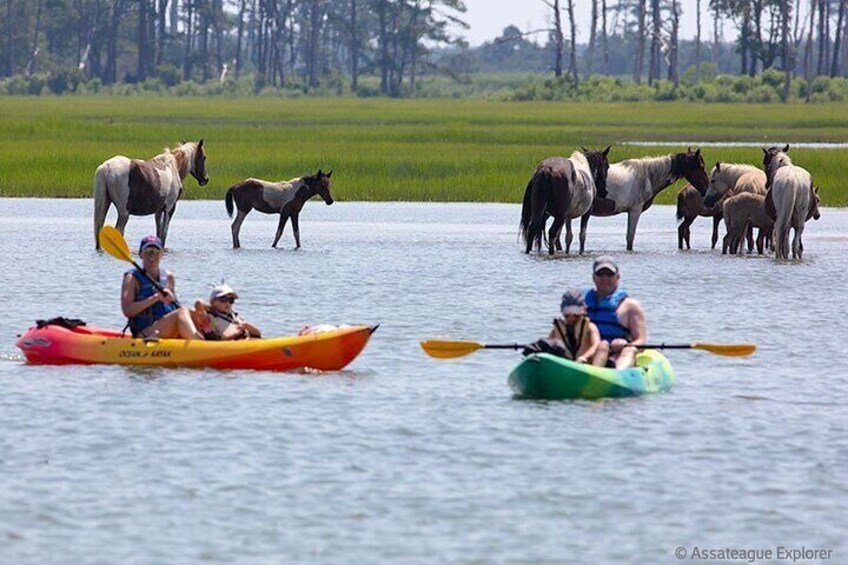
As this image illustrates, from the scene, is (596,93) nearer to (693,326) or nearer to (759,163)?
(759,163)

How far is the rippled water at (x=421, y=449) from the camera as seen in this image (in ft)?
35.8

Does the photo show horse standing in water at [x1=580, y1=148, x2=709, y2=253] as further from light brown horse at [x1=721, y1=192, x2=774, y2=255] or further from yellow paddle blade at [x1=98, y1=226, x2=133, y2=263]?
yellow paddle blade at [x1=98, y1=226, x2=133, y2=263]

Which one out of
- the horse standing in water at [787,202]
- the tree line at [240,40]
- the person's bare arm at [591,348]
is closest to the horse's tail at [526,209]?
the horse standing in water at [787,202]

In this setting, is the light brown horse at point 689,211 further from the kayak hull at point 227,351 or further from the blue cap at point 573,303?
the blue cap at point 573,303

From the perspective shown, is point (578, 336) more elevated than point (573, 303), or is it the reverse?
point (573, 303)

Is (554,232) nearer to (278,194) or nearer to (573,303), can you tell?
(278,194)

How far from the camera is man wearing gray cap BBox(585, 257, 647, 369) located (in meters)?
15.5

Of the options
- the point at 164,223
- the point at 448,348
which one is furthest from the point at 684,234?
the point at 448,348

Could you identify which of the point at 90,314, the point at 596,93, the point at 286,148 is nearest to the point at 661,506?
the point at 90,314

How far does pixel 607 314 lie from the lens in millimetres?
15664

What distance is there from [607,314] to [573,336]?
64 cm

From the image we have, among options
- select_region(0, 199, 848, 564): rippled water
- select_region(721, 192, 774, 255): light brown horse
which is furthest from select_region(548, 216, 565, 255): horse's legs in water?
select_region(0, 199, 848, 564): rippled water

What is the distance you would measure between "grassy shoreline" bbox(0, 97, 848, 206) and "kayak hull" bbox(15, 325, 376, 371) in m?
26.6

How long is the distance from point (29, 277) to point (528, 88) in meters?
85.1
